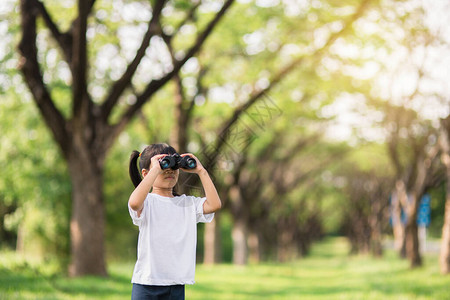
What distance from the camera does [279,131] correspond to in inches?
971

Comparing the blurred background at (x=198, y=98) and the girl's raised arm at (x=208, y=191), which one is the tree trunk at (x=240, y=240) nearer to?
the blurred background at (x=198, y=98)

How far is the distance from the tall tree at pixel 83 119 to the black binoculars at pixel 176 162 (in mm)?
5996

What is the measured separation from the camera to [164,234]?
3688 mm

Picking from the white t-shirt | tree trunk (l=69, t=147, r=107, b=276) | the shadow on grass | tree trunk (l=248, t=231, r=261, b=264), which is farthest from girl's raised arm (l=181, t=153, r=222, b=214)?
tree trunk (l=248, t=231, r=261, b=264)

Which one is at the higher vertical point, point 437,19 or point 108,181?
point 437,19

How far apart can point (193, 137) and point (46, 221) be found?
20.2ft

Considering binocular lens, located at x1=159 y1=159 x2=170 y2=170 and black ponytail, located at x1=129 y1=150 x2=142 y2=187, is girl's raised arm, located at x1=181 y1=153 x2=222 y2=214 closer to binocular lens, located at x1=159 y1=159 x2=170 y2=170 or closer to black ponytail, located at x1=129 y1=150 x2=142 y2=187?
binocular lens, located at x1=159 y1=159 x2=170 y2=170

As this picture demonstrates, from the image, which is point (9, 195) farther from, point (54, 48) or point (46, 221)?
point (54, 48)

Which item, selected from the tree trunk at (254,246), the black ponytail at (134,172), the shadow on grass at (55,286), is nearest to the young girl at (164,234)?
the black ponytail at (134,172)

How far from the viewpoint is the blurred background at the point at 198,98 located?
10.6 metres

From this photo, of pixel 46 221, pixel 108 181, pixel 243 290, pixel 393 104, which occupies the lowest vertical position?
pixel 243 290

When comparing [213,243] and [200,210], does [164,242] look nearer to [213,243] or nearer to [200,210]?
[200,210]

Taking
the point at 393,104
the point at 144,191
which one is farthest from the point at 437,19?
the point at 144,191

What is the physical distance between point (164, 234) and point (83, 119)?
784cm
